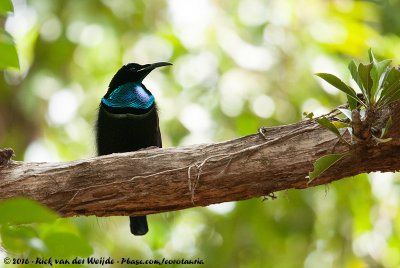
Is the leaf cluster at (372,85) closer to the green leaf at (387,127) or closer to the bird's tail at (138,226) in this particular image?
the green leaf at (387,127)

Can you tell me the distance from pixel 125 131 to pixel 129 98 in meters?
0.25

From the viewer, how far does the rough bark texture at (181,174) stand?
8.27ft

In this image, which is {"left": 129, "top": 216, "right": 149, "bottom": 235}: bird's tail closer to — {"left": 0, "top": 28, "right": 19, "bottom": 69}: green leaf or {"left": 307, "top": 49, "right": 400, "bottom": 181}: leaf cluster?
{"left": 307, "top": 49, "right": 400, "bottom": 181}: leaf cluster

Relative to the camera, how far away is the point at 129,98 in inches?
150

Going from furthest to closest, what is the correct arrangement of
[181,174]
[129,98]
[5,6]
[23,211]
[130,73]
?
[130,73]
[129,98]
[181,174]
[5,6]
[23,211]

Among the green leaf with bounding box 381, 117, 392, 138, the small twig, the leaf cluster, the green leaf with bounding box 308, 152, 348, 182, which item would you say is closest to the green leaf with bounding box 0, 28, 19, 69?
the leaf cluster

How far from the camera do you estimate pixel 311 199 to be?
4.78m

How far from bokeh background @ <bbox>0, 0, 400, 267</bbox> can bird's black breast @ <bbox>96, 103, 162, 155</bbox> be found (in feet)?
1.84

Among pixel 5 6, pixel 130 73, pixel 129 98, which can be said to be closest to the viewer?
pixel 5 6

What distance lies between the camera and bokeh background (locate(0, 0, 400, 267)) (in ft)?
15.9

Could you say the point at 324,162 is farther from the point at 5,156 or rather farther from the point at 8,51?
the point at 5,156

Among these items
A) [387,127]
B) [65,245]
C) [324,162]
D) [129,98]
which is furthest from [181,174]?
[65,245]

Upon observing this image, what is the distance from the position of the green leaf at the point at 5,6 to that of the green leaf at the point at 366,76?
4.34 ft

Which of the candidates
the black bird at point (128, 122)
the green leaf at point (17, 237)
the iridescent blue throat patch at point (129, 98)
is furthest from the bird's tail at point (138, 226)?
the green leaf at point (17, 237)
